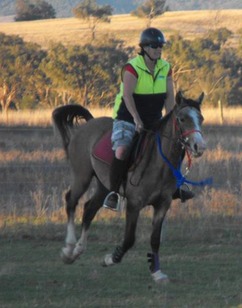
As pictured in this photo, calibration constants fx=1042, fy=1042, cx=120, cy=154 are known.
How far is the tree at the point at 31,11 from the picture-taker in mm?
110875

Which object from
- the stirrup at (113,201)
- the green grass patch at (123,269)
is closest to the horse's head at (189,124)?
the stirrup at (113,201)

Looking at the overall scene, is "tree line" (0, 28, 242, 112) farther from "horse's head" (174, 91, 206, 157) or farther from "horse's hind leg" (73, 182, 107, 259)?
"horse's head" (174, 91, 206, 157)

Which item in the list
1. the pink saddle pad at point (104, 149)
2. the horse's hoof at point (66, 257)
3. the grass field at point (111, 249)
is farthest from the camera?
the horse's hoof at point (66, 257)

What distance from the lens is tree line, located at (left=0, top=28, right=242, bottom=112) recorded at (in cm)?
5034

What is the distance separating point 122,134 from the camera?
Result: 10516 mm

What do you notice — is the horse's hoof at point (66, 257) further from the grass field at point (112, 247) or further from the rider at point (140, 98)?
the rider at point (140, 98)

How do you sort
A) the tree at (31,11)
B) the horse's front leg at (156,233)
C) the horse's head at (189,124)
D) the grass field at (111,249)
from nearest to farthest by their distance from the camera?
1. the grass field at (111,249)
2. the horse's head at (189,124)
3. the horse's front leg at (156,233)
4. the tree at (31,11)

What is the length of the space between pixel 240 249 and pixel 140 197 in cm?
227

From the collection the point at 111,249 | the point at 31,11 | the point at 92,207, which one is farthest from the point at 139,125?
the point at 31,11

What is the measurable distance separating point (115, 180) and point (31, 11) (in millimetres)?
103191

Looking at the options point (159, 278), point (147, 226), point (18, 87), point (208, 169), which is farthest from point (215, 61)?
point (159, 278)

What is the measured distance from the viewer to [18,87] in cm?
5291

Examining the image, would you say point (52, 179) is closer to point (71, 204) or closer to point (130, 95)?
point (71, 204)

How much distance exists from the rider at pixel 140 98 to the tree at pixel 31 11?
331ft
